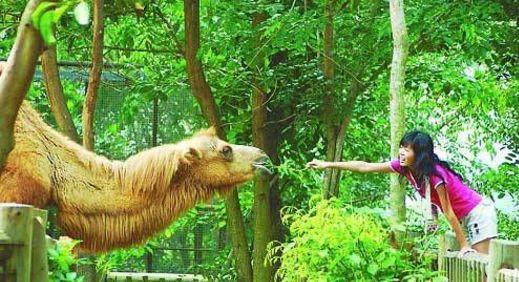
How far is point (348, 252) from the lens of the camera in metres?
5.87

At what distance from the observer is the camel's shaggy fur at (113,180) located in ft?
22.6

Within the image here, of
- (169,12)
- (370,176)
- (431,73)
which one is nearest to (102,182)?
(431,73)

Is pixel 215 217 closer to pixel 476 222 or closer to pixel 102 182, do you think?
pixel 102 182

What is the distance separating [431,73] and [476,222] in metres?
3.35

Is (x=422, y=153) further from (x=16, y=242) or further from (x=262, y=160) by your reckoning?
(x=16, y=242)

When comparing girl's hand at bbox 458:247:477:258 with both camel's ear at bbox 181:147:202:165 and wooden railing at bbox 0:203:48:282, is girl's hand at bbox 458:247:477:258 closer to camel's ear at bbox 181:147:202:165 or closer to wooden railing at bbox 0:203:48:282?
camel's ear at bbox 181:147:202:165

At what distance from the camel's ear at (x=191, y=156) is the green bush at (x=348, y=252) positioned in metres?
1.47

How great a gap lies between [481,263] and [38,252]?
8.96 feet

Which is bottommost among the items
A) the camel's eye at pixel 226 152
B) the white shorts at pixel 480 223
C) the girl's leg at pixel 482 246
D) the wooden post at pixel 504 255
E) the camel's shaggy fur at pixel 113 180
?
the wooden post at pixel 504 255

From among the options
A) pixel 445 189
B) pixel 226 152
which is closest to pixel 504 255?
pixel 445 189

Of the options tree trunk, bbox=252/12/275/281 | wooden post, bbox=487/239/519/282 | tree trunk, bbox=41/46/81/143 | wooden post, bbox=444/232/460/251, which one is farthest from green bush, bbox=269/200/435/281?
tree trunk, bbox=252/12/275/281

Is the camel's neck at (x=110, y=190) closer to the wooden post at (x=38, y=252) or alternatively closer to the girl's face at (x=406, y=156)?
the girl's face at (x=406, y=156)

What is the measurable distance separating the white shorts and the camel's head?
Result: 5.73 feet

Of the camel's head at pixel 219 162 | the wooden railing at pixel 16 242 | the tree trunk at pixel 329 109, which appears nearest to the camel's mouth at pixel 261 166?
the camel's head at pixel 219 162
